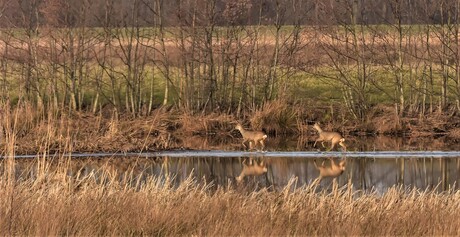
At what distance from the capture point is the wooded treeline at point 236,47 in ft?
97.7

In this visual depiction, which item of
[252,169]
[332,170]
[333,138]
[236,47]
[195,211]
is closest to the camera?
[195,211]

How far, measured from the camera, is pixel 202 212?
12.1m

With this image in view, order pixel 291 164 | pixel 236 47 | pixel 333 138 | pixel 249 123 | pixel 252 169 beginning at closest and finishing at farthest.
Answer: pixel 252 169 → pixel 291 164 → pixel 333 138 → pixel 249 123 → pixel 236 47

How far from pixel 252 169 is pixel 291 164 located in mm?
1296

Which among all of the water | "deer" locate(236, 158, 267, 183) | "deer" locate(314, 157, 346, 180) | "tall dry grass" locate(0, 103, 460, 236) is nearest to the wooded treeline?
the water

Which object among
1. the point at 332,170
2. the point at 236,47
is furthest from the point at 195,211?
the point at 236,47

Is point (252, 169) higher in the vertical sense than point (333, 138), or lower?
lower

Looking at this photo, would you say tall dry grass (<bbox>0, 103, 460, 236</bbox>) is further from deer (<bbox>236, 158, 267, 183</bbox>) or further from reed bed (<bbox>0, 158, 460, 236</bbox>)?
deer (<bbox>236, 158, 267, 183</bbox>)

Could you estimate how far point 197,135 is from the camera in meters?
29.1

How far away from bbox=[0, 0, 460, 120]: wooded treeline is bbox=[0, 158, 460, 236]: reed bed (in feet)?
53.2

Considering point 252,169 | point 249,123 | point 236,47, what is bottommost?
point 252,169

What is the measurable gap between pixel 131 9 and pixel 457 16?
11018 mm

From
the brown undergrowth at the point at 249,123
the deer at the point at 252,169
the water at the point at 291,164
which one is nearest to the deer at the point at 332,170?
the water at the point at 291,164

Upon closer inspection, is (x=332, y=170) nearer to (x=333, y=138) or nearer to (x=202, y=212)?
(x=333, y=138)
